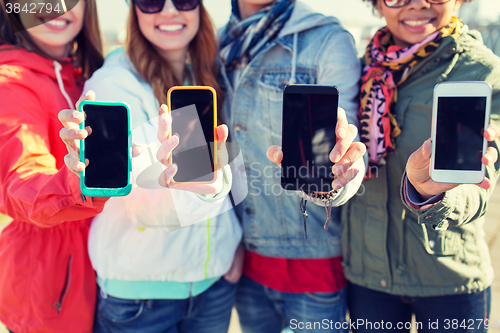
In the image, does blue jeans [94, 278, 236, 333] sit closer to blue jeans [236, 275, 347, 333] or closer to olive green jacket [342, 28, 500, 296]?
blue jeans [236, 275, 347, 333]

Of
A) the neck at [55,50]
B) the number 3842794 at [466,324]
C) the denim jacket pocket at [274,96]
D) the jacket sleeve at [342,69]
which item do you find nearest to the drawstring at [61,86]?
the neck at [55,50]

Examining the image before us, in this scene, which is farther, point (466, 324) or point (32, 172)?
point (466, 324)

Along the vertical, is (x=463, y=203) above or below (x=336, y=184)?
below

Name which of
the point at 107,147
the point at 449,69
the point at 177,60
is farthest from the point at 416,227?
the point at 177,60

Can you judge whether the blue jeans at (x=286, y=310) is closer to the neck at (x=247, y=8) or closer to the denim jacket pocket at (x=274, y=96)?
the denim jacket pocket at (x=274, y=96)

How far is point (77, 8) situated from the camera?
1786mm

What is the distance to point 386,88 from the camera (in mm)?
1551

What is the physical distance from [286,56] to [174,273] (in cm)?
114

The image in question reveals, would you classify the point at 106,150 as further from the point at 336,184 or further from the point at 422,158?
the point at 422,158

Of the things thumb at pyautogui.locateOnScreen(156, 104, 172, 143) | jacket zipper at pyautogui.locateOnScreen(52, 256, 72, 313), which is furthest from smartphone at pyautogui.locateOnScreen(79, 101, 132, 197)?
jacket zipper at pyautogui.locateOnScreen(52, 256, 72, 313)

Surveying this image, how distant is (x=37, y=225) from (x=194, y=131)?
892 millimetres

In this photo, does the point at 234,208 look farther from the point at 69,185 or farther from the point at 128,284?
the point at 69,185

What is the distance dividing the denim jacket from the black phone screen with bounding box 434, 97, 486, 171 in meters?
0.47

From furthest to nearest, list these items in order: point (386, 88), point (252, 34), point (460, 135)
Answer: point (252, 34) → point (386, 88) → point (460, 135)
